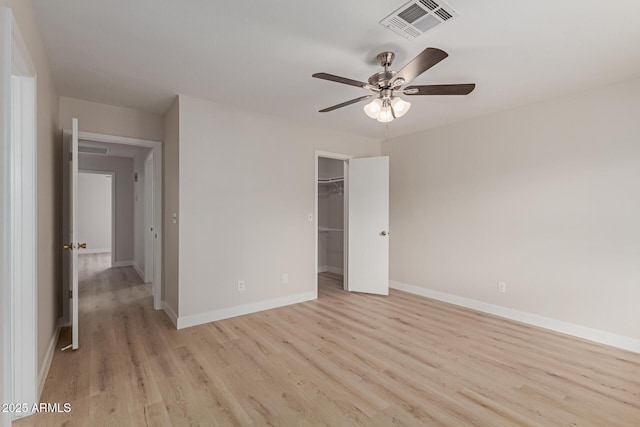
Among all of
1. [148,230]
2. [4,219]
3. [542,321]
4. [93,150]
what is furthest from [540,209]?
[93,150]

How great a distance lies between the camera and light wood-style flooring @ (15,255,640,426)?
6.25 feet

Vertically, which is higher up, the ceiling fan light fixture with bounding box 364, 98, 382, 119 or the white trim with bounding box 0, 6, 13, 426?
the ceiling fan light fixture with bounding box 364, 98, 382, 119

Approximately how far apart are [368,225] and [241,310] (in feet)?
7.31

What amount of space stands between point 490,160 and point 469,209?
2.22 ft

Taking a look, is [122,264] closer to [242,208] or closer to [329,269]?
[329,269]

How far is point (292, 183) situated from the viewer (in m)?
4.21

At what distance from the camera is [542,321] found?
3.37 meters

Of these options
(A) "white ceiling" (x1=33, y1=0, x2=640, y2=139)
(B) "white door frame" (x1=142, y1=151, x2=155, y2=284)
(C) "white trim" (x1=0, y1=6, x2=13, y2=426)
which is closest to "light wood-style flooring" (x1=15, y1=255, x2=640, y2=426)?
(C) "white trim" (x1=0, y1=6, x2=13, y2=426)

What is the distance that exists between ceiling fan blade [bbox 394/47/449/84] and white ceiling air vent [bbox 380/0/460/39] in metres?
0.23

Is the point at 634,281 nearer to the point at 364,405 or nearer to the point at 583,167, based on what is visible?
the point at 583,167

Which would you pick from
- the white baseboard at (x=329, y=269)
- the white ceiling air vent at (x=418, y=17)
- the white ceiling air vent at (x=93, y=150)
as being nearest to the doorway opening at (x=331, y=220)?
the white baseboard at (x=329, y=269)

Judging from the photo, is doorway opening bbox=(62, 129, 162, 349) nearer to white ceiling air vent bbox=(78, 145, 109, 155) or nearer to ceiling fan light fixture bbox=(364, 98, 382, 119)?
white ceiling air vent bbox=(78, 145, 109, 155)

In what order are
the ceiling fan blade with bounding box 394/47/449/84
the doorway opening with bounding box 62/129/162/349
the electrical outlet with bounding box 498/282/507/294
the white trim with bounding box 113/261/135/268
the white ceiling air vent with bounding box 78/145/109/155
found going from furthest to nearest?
the white trim with bounding box 113/261/135/268, the white ceiling air vent with bounding box 78/145/109/155, the electrical outlet with bounding box 498/282/507/294, the doorway opening with bounding box 62/129/162/349, the ceiling fan blade with bounding box 394/47/449/84

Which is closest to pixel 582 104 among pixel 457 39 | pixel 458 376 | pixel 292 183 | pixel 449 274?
pixel 457 39
